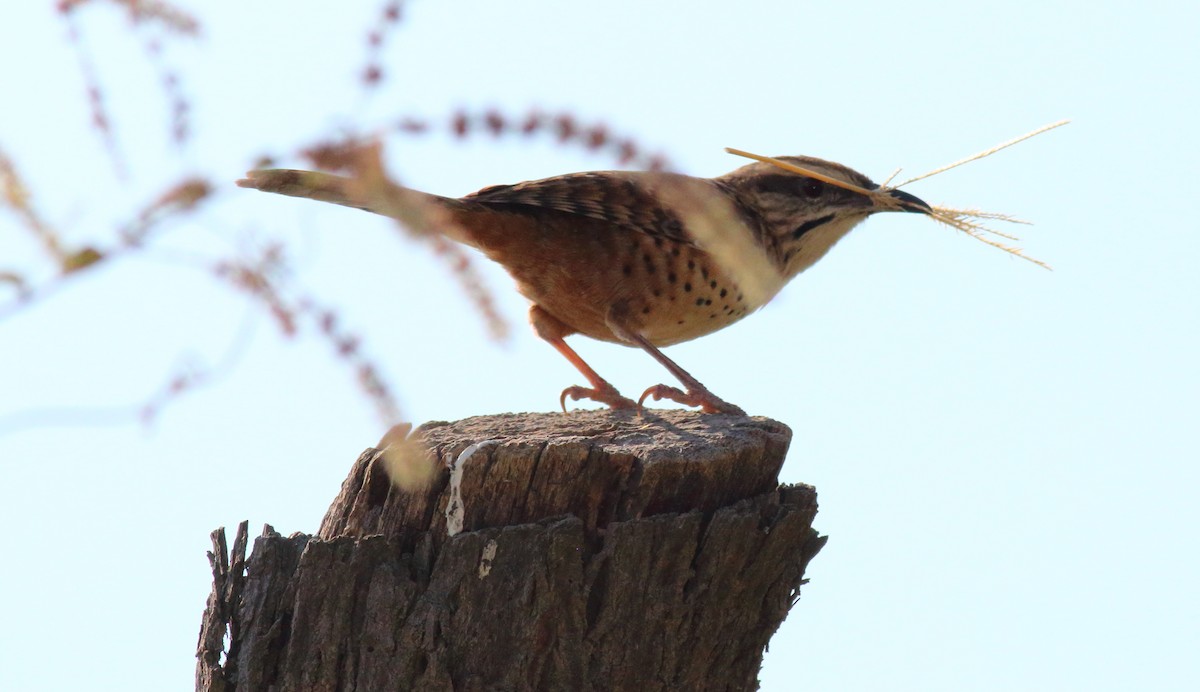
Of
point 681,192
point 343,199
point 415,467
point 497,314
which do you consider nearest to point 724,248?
point 681,192

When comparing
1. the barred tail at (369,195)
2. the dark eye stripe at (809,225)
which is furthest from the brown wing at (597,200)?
the dark eye stripe at (809,225)

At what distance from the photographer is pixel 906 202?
5.01m

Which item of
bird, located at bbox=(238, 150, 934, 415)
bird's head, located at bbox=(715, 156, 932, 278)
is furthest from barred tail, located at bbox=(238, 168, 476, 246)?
bird's head, located at bbox=(715, 156, 932, 278)

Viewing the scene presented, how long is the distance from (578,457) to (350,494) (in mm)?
762

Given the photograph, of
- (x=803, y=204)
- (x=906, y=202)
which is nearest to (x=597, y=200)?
(x=803, y=204)

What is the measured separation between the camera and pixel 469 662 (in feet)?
9.79

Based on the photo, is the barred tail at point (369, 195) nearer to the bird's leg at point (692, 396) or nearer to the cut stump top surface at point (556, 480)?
the cut stump top surface at point (556, 480)

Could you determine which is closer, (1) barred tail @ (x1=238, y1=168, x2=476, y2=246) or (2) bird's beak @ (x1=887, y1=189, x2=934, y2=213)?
(1) barred tail @ (x1=238, y1=168, x2=476, y2=246)

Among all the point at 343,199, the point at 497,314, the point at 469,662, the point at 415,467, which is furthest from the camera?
the point at 343,199

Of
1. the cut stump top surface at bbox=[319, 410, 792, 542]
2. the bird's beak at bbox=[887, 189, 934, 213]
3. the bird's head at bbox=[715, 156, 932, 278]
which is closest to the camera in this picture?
the cut stump top surface at bbox=[319, 410, 792, 542]

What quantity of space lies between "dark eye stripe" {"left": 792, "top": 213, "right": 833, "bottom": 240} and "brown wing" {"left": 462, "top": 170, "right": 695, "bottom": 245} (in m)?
0.89

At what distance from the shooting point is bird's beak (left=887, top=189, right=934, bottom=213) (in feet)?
16.4

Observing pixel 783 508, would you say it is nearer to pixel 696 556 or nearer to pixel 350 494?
pixel 696 556

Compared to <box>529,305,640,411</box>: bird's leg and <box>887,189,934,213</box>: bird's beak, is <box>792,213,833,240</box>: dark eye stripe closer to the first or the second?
<box>887,189,934,213</box>: bird's beak
